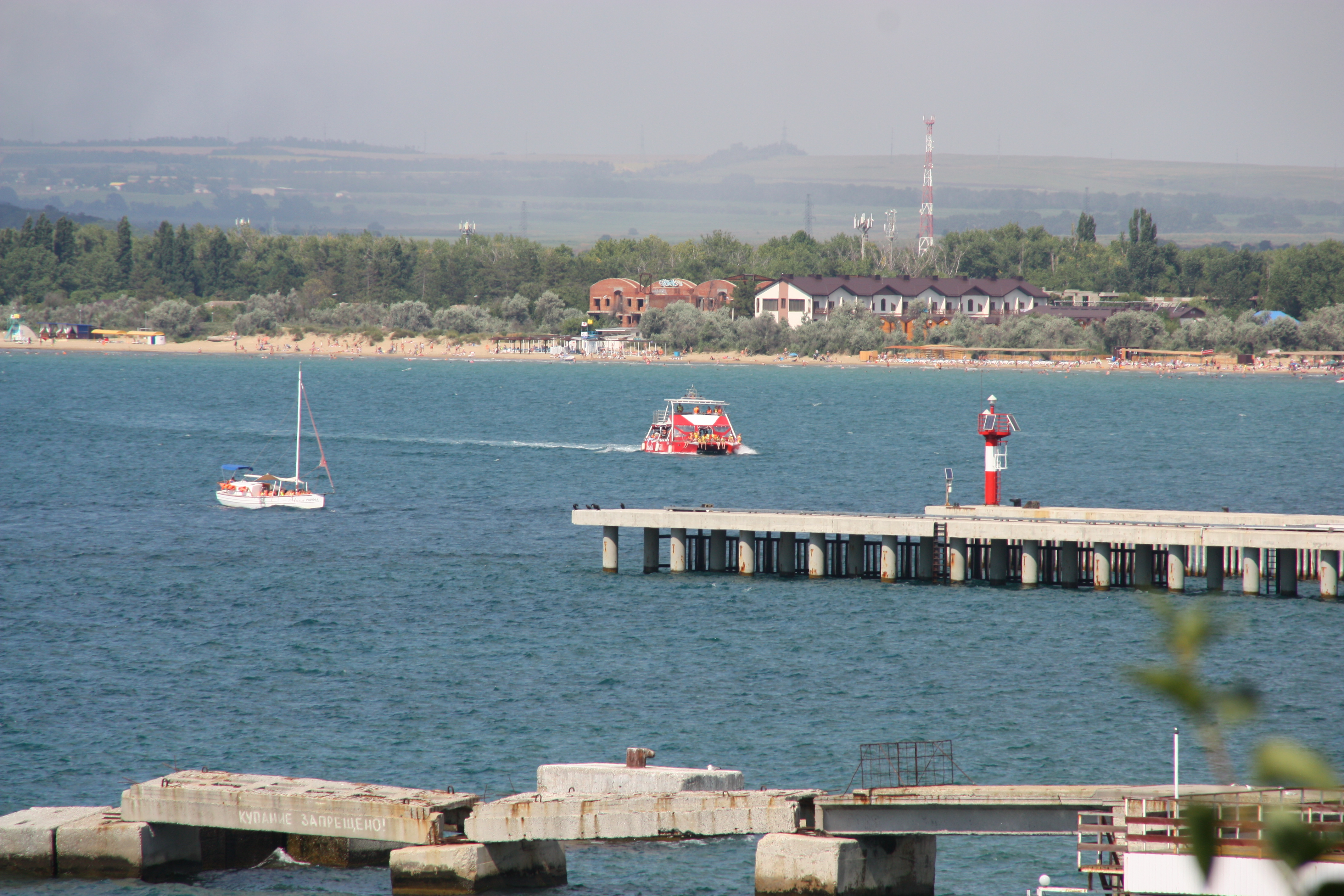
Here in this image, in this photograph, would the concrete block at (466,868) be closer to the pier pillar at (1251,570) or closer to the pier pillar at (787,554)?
the pier pillar at (787,554)

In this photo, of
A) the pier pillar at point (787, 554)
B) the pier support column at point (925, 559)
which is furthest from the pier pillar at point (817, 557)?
the pier support column at point (925, 559)

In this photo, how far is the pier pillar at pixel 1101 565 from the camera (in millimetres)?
47719

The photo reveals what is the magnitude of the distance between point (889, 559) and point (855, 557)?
1.64 meters

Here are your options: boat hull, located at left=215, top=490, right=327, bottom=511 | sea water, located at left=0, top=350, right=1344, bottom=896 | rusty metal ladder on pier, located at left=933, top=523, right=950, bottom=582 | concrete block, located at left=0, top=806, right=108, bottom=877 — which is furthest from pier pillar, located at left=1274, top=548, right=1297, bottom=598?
boat hull, located at left=215, top=490, right=327, bottom=511

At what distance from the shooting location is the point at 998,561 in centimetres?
4847

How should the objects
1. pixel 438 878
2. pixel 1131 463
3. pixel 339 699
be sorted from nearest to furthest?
pixel 438 878 → pixel 339 699 → pixel 1131 463

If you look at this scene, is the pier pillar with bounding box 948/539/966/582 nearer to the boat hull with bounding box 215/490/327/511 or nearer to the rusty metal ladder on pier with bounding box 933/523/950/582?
the rusty metal ladder on pier with bounding box 933/523/950/582

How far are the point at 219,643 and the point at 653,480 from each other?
1825 inches

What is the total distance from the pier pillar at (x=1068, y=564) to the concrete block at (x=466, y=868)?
94.7ft

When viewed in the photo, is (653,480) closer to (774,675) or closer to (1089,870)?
(774,675)

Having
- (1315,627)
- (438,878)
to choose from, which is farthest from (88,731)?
(1315,627)

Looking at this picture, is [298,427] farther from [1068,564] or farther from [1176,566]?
[1176,566]

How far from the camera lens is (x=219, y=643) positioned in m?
41.8

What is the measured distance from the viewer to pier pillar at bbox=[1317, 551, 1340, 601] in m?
45.3
